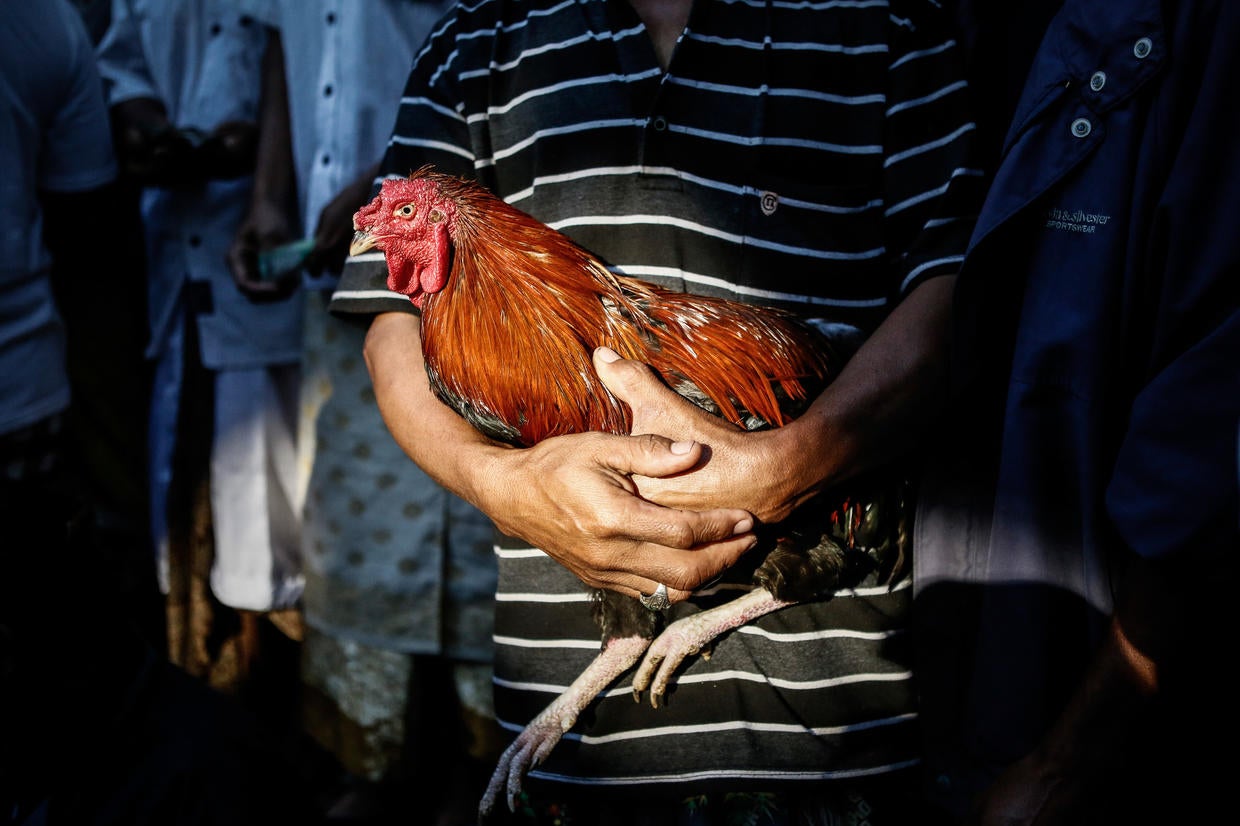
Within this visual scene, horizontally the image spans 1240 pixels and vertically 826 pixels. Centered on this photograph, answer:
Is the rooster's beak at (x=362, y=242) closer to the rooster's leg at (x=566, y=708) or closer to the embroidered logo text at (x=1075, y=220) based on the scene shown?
the rooster's leg at (x=566, y=708)

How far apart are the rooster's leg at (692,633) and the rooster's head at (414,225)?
2.29 feet

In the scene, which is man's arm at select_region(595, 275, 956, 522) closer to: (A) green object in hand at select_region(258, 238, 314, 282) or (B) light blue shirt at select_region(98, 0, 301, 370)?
(A) green object in hand at select_region(258, 238, 314, 282)

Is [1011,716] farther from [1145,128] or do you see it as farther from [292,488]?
[292,488]

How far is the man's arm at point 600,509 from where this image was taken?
3.44ft

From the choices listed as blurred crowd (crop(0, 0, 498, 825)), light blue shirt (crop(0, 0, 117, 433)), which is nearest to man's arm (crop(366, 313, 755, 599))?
blurred crowd (crop(0, 0, 498, 825))

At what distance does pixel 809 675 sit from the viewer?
130 centimetres

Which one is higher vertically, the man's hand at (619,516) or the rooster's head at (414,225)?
the rooster's head at (414,225)

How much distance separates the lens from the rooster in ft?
3.97

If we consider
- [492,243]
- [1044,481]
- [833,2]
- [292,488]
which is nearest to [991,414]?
[1044,481]

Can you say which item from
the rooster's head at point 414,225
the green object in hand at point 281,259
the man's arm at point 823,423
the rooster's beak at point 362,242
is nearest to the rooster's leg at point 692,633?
the man's arm at point 823,423

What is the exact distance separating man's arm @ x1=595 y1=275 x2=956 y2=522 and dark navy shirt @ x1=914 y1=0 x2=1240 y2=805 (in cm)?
7

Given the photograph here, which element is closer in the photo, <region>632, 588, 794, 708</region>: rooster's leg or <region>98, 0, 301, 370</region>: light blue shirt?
<region>632, 588, 794, 708</region>: rooster's leg

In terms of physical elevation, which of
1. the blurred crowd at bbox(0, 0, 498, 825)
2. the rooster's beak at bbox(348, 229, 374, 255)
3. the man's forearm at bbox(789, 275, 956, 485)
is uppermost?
the rooster's beak at bbox(348, 229, 374, 255)

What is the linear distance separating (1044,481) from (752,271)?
0.57 m
